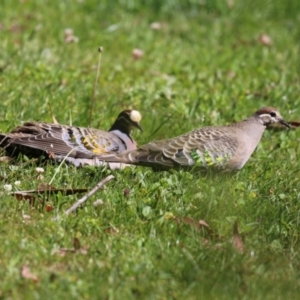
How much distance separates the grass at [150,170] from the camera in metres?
4.79

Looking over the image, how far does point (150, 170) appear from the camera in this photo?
6.82 metres

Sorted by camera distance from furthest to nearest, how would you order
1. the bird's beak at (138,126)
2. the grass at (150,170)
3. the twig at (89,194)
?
the bird's beak at (138,126), the twig at (89,194), the grass at (150,170)

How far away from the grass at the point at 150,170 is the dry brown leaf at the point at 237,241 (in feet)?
0.21

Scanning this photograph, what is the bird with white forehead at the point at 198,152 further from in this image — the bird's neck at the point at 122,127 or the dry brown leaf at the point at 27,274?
the dry brown leaf at the point at 27,274

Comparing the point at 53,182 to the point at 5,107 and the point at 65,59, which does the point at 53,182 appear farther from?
the point at 65,59

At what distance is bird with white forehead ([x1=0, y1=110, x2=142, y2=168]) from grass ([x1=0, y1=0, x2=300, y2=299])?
0.68 ft

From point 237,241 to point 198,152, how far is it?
149 cm

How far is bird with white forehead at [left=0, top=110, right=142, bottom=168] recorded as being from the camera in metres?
6.75

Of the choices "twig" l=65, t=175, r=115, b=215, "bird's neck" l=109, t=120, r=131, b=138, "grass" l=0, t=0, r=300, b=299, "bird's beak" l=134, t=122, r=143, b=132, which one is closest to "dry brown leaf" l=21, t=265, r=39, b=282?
"grass" l=0, t=0, r=300, b=299

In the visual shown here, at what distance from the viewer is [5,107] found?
766 centimetres

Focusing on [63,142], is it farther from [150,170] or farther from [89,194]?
[89,194]

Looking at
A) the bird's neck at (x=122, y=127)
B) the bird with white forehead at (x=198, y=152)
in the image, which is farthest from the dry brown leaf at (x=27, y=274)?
the bird's neck at (x=122, y=127)

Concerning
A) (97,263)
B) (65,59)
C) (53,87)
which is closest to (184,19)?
(65,59)

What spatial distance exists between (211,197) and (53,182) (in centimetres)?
119
